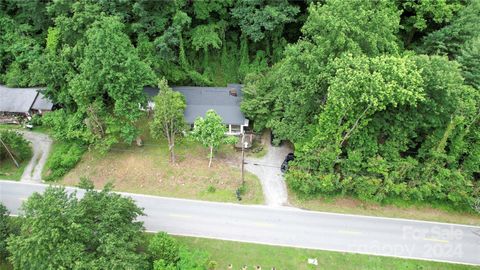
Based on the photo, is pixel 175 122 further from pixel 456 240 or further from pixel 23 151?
pixel 456 240

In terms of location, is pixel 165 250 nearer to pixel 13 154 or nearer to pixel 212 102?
pixel 212 102

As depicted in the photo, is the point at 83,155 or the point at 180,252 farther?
the point at 83,155

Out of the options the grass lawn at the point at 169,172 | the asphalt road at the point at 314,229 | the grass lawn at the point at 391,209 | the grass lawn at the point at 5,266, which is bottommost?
the grass lawn at the point at 5,266

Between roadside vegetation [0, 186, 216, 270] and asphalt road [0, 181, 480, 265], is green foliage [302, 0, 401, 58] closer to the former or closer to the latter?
asphalt road [0, 181, 480, 265]

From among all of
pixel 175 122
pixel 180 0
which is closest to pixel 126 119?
pixel 175 122

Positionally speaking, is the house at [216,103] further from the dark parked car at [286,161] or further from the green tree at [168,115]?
the dark parked car at [286,161]

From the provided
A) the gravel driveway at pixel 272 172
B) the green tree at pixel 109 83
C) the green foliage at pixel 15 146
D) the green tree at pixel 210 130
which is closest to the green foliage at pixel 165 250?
the gravel driveway at pixel 272 172
